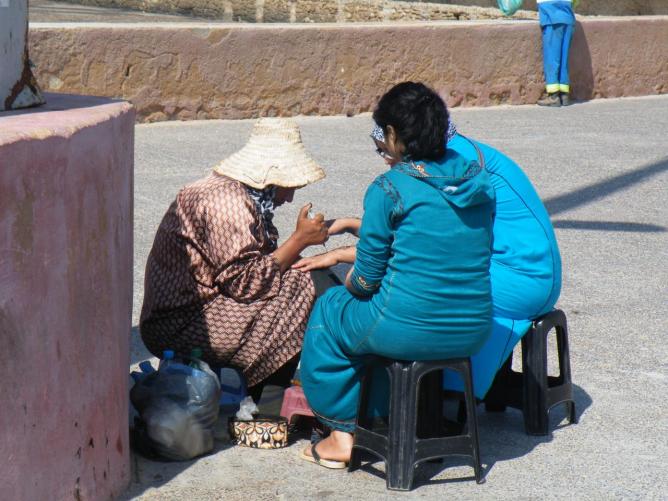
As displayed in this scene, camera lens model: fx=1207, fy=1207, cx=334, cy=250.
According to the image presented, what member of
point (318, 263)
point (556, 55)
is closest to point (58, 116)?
point (318, 263)

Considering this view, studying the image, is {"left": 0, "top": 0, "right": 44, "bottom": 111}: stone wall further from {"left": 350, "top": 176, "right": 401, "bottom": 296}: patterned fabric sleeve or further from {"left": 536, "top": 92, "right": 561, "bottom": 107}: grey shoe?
{"left": 536, "top": 92, "right": 561, "bottom": 107}: grey shoe

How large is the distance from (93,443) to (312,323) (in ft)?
2.82

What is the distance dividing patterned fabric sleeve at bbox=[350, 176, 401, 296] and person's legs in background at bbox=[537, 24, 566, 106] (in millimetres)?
8226

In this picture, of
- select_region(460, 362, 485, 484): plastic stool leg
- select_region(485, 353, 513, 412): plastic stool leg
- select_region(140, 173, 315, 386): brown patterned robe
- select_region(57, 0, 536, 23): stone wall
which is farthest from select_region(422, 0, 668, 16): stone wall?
select_region(460, 362, 485, 484): plastic stool leg

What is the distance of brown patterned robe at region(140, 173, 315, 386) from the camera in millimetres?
3998

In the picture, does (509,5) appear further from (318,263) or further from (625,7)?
(318,263)

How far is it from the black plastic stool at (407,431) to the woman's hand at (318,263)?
1.79 ft

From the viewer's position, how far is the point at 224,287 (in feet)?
13.3

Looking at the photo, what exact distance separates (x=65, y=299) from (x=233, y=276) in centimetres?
103

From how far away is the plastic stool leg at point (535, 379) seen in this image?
13.4 ft

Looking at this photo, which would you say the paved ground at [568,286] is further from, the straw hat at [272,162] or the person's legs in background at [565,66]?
the straw hat at [272,162]

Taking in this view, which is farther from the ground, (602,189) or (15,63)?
(15,63)

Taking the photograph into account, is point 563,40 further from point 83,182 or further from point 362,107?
point 83,182

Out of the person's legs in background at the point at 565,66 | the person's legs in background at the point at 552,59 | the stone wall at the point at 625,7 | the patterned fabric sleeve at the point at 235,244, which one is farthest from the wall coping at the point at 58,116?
the stone wall at the point at 625,7
